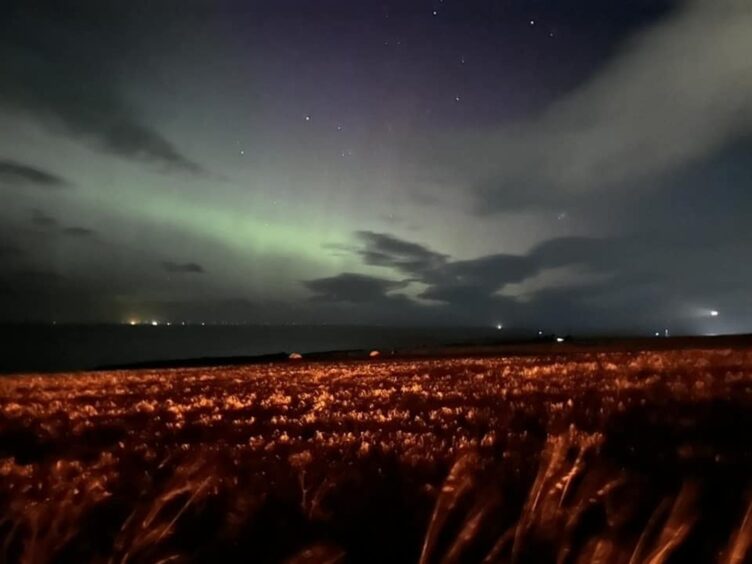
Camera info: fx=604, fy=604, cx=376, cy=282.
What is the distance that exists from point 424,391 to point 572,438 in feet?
32.9

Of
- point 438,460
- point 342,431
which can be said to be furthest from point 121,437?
point 438,460

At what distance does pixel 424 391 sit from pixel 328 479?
11456mm

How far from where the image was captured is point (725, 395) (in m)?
14.7

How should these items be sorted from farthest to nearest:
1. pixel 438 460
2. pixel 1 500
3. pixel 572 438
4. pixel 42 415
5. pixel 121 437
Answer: pixel 42 415 → pixel 121 437 → pixel 572 438 → pixel 438 460 → pixel 1 500

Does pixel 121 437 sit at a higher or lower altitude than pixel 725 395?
lower

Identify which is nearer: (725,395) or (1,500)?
(1,500)

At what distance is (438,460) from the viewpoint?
29.2 feet

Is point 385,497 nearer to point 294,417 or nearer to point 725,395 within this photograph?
point 294,417

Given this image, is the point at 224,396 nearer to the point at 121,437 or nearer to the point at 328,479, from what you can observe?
the point at 121,437

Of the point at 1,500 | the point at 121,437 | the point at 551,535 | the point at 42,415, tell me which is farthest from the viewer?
the point at 42,415

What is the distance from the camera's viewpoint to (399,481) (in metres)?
7.95

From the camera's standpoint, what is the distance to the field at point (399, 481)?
5.73m

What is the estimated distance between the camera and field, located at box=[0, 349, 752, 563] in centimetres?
→ 573

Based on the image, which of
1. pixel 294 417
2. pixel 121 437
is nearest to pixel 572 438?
pixel 294 417
